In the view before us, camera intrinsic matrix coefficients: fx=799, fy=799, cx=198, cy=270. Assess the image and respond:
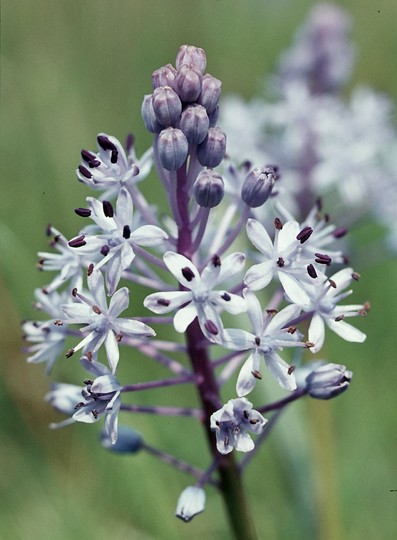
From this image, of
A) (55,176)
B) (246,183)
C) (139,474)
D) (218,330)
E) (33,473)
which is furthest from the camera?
(55,176)

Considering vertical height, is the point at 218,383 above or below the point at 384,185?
below

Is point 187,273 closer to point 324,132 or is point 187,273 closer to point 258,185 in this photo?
point 258,185

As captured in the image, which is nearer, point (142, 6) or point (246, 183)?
point (246, 183)

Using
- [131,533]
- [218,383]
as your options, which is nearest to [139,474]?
[131,533]

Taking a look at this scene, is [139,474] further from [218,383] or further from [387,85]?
[387,85]

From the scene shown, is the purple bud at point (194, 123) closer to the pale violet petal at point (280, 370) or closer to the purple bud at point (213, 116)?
the purple bud at point (213, 116)

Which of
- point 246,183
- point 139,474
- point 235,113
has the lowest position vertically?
point 139,474
